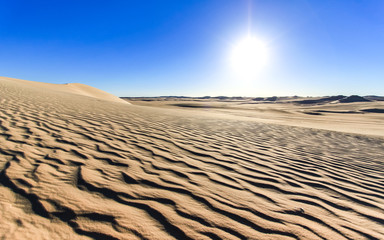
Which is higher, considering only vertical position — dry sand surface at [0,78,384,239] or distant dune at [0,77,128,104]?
distant dune at [0,77,128,104]

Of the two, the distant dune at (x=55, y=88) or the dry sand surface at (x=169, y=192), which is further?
the distant dune at (x=55, y=88)

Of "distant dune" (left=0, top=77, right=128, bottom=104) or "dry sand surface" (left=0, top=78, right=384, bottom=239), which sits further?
"distant dune" (left=0, top=77, right=128, bottom=104)

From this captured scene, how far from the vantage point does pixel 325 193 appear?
2.48 m

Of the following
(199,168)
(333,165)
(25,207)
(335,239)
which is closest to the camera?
(25,207)

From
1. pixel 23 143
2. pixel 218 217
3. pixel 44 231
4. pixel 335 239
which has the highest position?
pixel 23 143

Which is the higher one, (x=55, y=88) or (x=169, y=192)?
(x=55, y=88)

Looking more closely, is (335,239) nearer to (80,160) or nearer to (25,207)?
(25,207)

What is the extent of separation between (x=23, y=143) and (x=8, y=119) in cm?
204

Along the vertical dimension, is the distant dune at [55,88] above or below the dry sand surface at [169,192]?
above

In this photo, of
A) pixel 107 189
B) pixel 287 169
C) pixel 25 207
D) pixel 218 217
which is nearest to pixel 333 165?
pixel 287 169

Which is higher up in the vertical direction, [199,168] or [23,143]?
[23,143]

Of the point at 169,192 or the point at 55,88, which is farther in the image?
the point at 55,88

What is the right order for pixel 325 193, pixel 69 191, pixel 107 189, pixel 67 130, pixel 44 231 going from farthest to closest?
1. pixel 67 130
2. pixel 325 193
3. pixel 107 189
4. pixel 69 191
5. pixel 44 231

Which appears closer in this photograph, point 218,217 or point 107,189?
point 218,217
